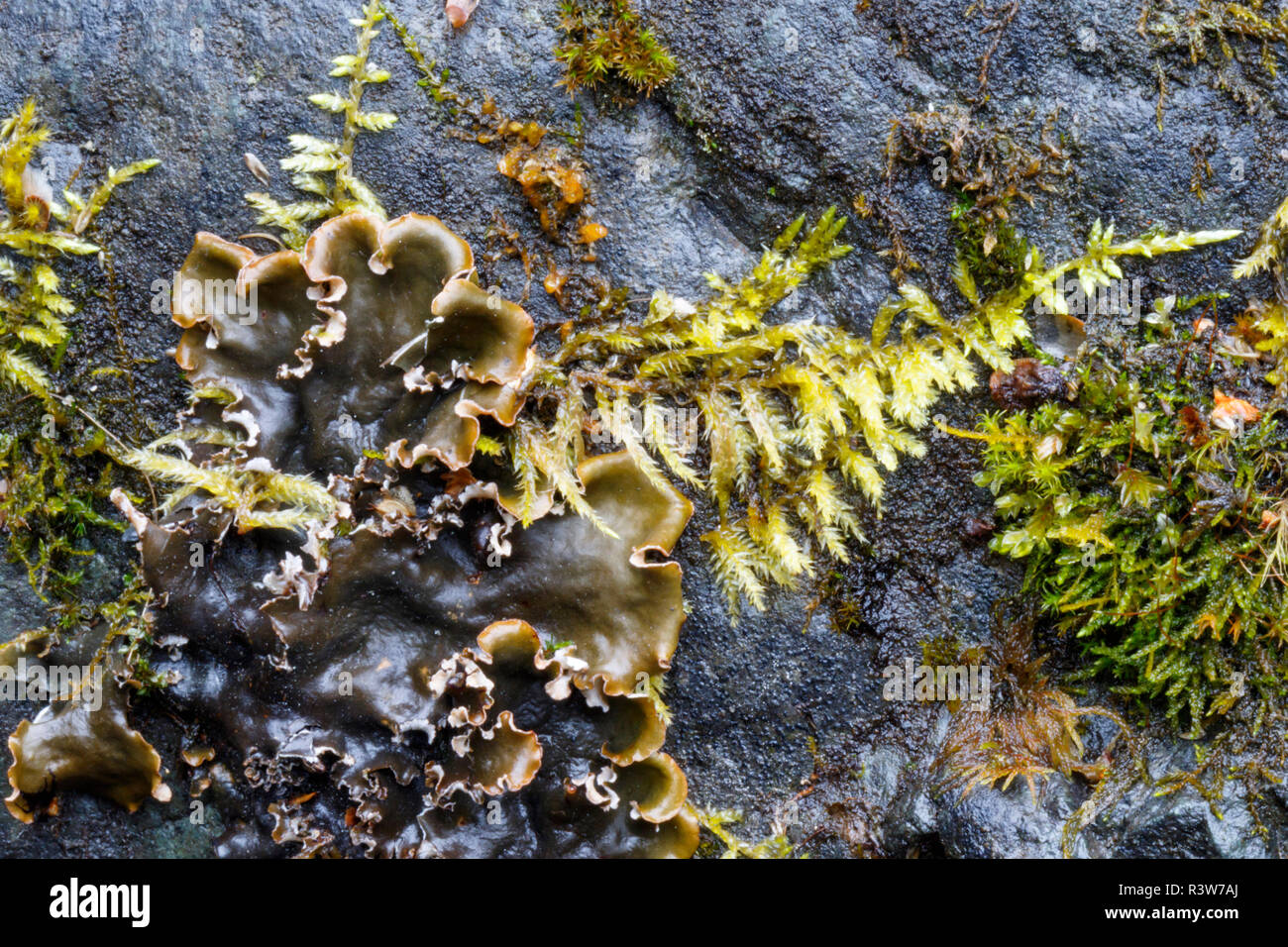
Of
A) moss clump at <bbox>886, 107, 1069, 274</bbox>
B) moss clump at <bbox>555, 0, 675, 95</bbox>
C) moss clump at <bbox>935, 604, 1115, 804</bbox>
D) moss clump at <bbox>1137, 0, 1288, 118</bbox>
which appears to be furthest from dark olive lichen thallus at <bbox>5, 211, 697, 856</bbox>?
moss clump at <bbox>1137, 0, 1288, 118</bbox>

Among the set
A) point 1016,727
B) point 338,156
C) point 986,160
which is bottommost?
point 1016,727

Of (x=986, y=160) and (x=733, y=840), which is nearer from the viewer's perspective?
(x=986, y=160)

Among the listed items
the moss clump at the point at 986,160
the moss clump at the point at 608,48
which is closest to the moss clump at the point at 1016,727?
the moss clump at the point at 986,160

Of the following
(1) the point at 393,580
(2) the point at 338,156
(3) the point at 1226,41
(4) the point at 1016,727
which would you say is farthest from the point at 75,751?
(3) the point at 1226,41

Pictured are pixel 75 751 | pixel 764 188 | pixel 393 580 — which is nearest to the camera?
pixel 393 580

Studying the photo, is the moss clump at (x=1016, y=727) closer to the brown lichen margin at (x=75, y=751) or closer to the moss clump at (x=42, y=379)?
the brown lichen margin at (x=75, y=751)

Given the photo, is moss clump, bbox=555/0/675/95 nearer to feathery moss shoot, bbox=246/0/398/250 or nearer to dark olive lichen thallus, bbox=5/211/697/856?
feathery moss shoot, bbox=246/0/398/250

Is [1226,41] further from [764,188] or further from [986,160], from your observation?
[764,188]
